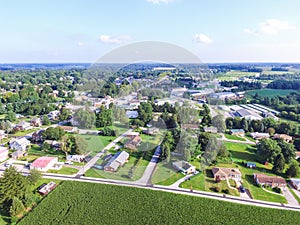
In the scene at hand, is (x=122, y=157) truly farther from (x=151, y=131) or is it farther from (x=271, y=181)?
(x=271, y=181)


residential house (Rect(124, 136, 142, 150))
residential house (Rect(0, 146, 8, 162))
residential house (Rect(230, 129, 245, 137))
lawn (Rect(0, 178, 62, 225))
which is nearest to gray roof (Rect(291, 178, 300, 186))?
residential house (Rect(230, 129, 245, 137))

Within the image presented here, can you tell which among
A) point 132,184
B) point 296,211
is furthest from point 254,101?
point 132,184

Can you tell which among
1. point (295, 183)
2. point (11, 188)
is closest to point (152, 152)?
point (11, 188)

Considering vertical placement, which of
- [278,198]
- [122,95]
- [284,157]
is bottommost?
[278,198]

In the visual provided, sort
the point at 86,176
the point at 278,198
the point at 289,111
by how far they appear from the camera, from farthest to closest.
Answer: the point at 289,111 → the point at 86,176 → the point at 278,198

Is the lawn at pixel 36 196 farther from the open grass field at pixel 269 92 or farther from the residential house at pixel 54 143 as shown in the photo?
the open grass field at pixel 269 92

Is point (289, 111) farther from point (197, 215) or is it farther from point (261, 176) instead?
point (197, 215)
